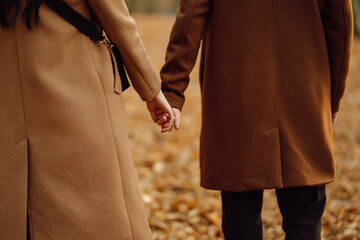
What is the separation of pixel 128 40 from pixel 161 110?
15.2 inches

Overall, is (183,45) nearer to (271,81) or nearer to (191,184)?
(271,81)

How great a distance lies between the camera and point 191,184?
419 centimetres

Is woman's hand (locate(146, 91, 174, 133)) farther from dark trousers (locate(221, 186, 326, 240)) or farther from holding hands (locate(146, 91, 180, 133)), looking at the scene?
dark trousers (locate(221, 186, 326, 240))

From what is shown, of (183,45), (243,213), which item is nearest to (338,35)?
(183,45)

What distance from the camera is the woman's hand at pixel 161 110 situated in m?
1.91

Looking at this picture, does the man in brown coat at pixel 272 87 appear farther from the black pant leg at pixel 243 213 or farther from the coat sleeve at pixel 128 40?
the coat sleeve at pixel 128 40

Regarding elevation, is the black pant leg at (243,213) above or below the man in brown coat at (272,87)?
below

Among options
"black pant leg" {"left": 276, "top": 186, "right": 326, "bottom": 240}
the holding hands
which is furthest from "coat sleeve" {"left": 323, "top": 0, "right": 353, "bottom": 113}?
the holding hands

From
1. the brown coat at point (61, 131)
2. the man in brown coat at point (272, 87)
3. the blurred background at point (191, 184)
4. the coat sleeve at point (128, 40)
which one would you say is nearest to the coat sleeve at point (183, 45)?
the man in brown coat at point (272, 87)

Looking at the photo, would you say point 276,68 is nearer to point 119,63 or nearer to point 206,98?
point 206,98

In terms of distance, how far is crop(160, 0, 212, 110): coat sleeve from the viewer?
2068 millimetres

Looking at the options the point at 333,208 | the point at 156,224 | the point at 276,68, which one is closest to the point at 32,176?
the point at 276,68

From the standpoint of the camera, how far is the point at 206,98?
Result: 2145 millimetres

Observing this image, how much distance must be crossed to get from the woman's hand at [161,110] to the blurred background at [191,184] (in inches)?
57.1
